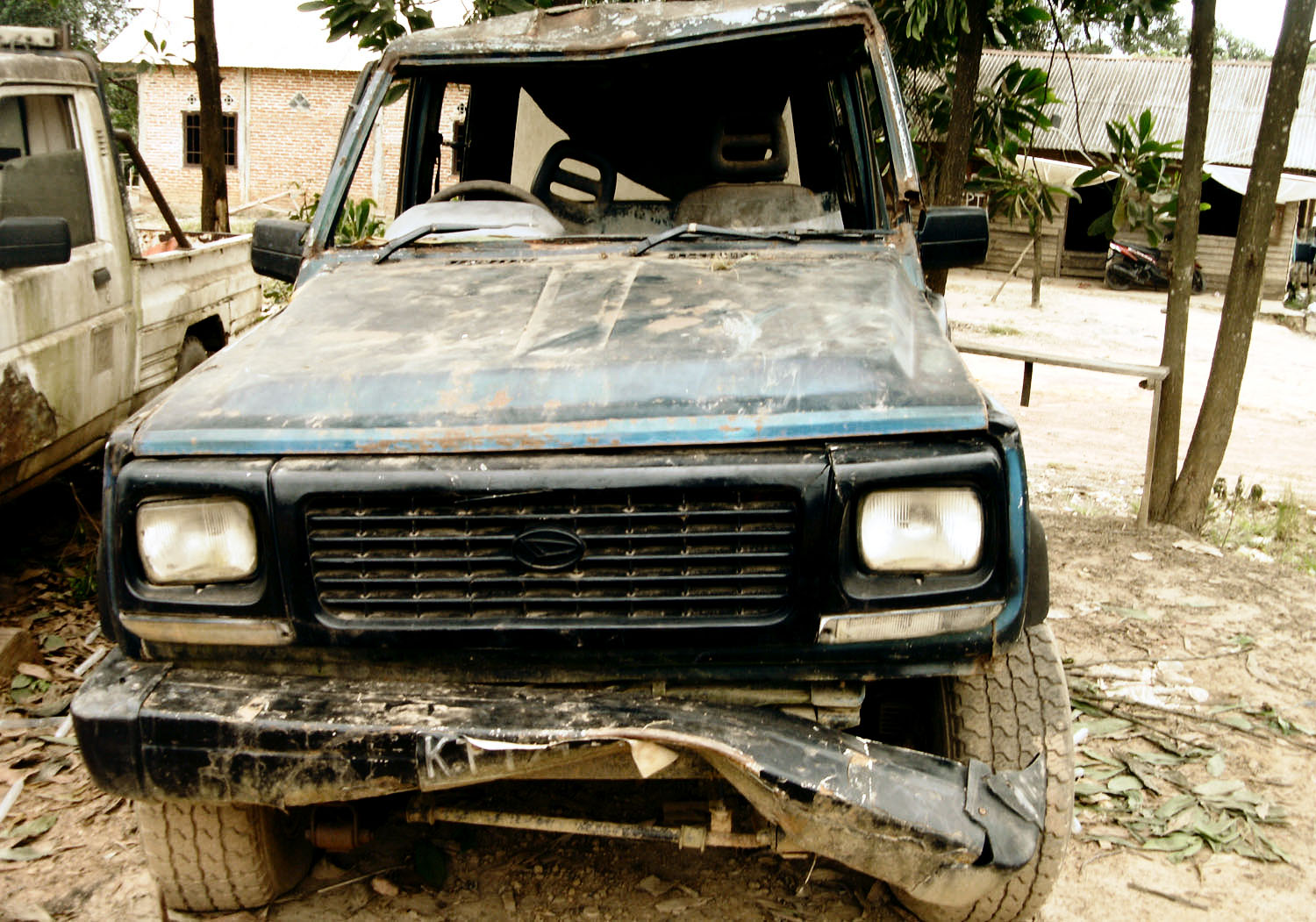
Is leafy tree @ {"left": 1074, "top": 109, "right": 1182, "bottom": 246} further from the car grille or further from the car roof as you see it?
the car grille

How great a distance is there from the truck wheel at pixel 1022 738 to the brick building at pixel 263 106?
2291cm

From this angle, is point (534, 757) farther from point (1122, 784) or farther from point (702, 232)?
point (1122, 784)

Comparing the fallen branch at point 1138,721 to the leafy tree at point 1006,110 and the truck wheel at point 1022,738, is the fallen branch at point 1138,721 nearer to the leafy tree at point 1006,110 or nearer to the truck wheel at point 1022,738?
the truck wheel at point 1022,738

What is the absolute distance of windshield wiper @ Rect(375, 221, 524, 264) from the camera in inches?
124

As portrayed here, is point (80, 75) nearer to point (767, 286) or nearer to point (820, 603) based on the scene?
point (767, 286)

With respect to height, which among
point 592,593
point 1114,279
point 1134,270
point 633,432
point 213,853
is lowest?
point 1114,279

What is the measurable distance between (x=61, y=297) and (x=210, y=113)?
3.67m

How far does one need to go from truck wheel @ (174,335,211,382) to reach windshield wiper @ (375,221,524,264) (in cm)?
277

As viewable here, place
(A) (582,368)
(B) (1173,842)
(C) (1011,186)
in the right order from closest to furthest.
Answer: (A) (582,368) → (B) (1173,842) → (C) (1011,186)

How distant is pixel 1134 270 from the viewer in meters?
22.7

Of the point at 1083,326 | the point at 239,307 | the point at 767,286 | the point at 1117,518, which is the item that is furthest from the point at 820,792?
the point at 1083,326

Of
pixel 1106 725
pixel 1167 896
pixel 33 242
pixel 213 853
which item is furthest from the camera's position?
pixel 33 242

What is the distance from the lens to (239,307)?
6.34m

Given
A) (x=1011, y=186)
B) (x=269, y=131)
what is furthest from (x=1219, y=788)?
(x=269, y=131)
